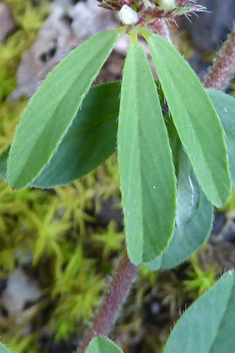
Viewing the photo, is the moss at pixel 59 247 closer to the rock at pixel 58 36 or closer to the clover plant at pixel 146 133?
the rock at pixel 58 36

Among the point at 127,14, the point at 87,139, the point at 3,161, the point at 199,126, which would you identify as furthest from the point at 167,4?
the point at 3,161

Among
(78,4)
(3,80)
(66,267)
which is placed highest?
(78,4)

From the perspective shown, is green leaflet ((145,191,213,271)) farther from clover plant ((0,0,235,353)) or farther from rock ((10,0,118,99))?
rock ((10,0,118,99))

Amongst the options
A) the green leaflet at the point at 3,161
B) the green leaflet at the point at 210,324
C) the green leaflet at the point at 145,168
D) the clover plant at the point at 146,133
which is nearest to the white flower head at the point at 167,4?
the clover plant at the point at 146,133

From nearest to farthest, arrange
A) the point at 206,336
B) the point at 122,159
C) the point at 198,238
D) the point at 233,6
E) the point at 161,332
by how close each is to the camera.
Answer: the point at 122,159, the point at 206,336, the point at 198,238, the point at 161,332, the point at 233,6

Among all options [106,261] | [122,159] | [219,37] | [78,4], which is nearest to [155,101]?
[122,159]

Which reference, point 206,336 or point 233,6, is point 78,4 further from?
point 206,336

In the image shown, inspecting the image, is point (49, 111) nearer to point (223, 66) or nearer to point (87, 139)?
point (87, 139)

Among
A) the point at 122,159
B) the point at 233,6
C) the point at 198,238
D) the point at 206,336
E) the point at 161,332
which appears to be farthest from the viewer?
the point at 233,6

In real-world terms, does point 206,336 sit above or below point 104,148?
below
